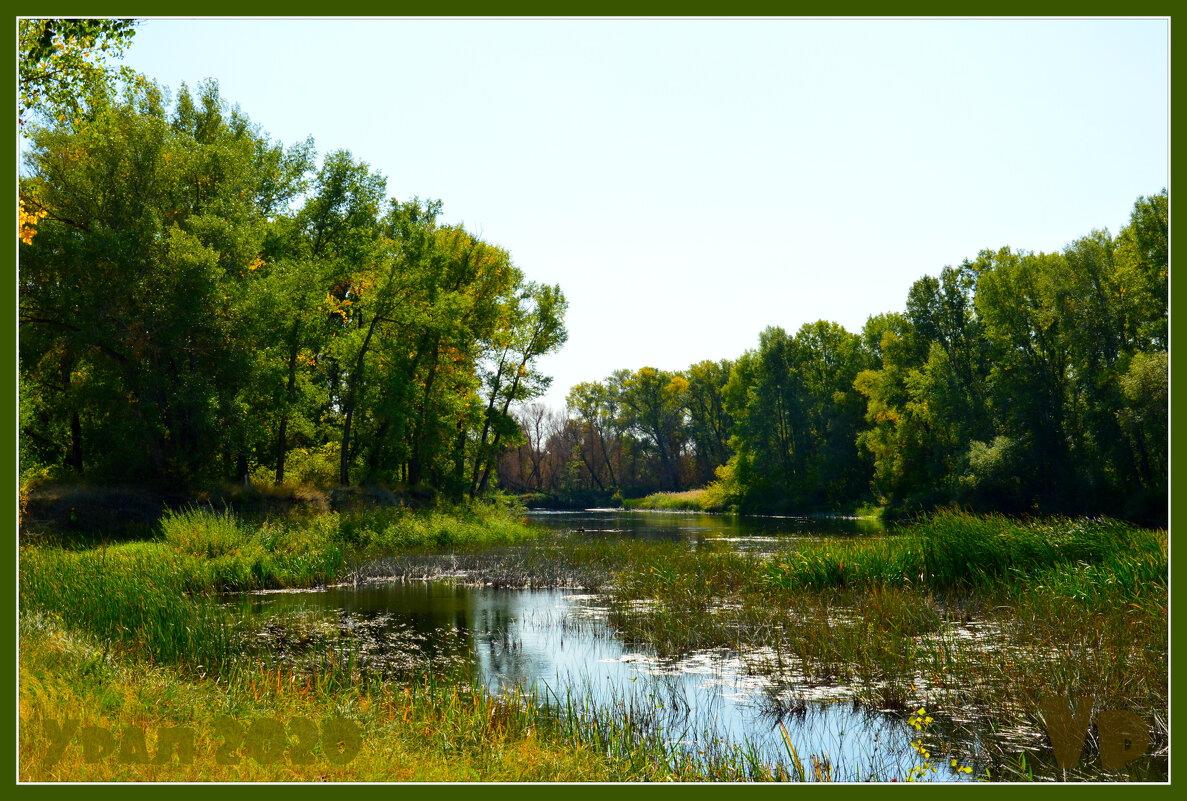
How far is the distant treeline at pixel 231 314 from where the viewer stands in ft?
76.5

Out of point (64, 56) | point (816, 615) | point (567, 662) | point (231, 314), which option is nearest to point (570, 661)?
point (567, 662)

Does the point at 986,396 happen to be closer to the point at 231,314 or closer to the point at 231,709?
the point at 231,314

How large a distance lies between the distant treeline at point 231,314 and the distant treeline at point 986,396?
24.0 meters

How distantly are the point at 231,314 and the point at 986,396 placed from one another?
36159 mm

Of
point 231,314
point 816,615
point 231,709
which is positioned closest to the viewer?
point 231,709

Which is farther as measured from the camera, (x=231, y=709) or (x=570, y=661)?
(x=570, y=661)

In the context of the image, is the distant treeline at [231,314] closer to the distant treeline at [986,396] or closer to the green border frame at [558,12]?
the green border frame at [558,12]

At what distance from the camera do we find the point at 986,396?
136 ft

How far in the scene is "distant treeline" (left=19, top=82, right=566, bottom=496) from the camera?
918 inches

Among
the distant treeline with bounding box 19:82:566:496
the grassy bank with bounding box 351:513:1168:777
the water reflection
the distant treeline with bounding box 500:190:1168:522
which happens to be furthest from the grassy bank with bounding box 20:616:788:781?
the distant treeline with bounding box 500:190:1168:522

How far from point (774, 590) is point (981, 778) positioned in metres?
8.37

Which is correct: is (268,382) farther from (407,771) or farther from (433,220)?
(407,771)

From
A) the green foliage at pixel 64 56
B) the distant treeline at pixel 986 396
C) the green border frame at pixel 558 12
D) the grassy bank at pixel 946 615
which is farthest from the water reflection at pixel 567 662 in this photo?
the distant treeline at pixel 986 396

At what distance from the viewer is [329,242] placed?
33594 millimetres
